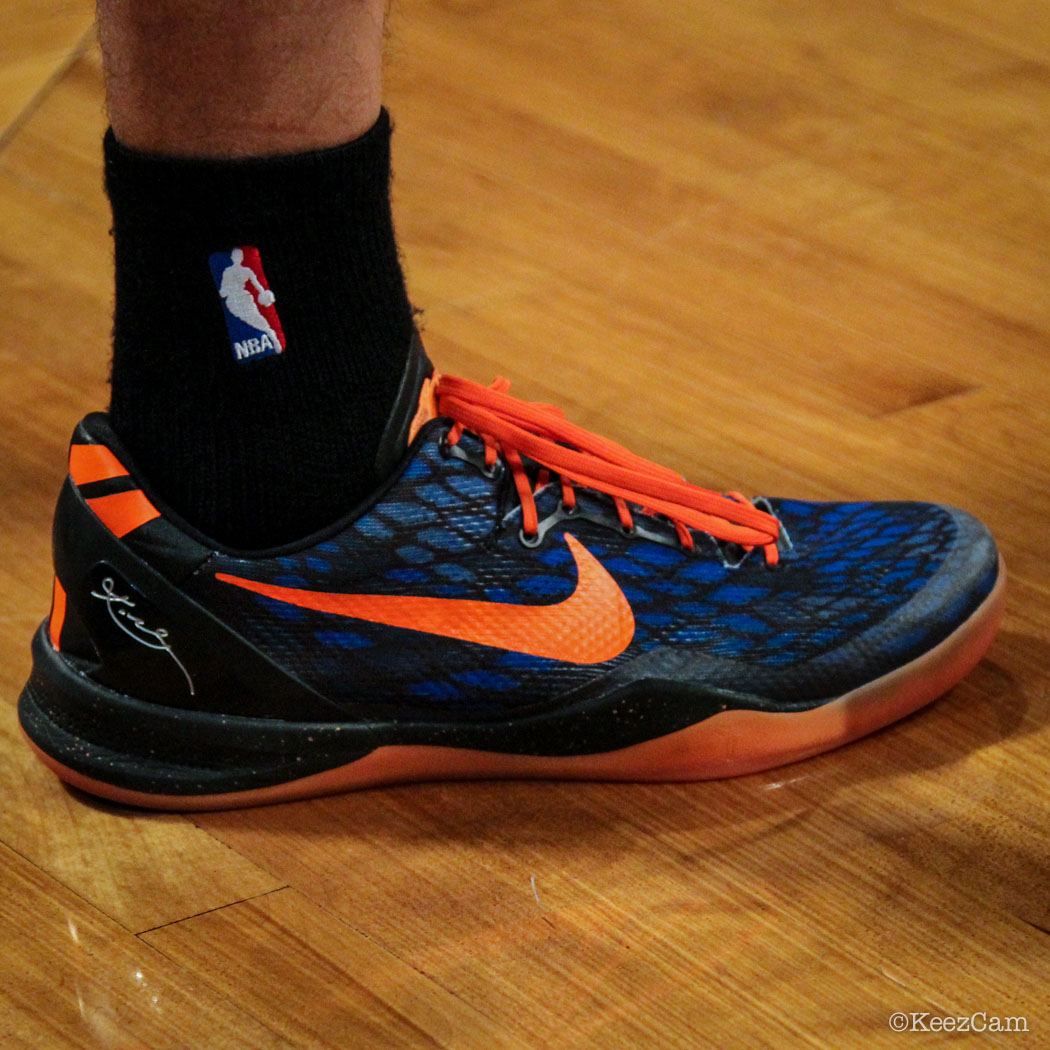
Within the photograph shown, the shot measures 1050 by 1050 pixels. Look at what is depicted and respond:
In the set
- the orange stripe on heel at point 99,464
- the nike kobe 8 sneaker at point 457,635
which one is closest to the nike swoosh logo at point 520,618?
the nike kobe 8 sneaker at point 457,635

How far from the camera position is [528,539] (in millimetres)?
776

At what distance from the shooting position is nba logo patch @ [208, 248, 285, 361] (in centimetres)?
67

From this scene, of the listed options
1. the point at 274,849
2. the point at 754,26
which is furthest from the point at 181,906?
the point at 754,26

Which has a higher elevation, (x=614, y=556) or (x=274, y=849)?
(x=614, y=556)

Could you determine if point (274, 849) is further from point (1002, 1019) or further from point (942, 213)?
point (942, 213)

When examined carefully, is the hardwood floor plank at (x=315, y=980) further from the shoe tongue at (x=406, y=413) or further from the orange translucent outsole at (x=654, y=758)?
the shoe tongue at (x=406, y=413)

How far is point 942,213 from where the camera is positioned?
4.75 feet

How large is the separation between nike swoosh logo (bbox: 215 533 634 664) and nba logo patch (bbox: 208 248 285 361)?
0.45 feet

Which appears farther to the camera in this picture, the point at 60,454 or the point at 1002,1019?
the point at 60,454

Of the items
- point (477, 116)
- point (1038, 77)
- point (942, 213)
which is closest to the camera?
point (942, 213)

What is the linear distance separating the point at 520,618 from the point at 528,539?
0.16 ft

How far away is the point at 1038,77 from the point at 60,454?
1340 mm
